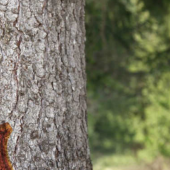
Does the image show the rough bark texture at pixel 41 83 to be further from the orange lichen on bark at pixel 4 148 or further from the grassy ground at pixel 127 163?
the grassy ground at pixel 127 163

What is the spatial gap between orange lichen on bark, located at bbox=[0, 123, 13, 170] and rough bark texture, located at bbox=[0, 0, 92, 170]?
0.02 m

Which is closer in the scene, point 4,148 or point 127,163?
point 4,148

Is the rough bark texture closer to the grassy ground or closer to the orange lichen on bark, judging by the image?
the orange lichen on bark

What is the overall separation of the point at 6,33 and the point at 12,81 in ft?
0.62

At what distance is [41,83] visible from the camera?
1.46 meters

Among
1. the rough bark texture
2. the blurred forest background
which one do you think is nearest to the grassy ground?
the blurred forest background

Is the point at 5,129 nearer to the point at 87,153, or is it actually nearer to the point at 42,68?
the point at 42,68

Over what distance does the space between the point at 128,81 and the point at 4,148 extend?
556 centimetres

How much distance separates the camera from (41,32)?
1467 mm

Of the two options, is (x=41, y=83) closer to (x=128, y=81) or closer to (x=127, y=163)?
(x=128, y=81)

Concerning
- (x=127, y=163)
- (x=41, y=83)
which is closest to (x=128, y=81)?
(x=127, y=163)

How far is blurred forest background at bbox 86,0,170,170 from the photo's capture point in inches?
167

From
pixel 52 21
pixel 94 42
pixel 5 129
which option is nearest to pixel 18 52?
pixel 52 21

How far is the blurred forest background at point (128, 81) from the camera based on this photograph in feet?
13.9
